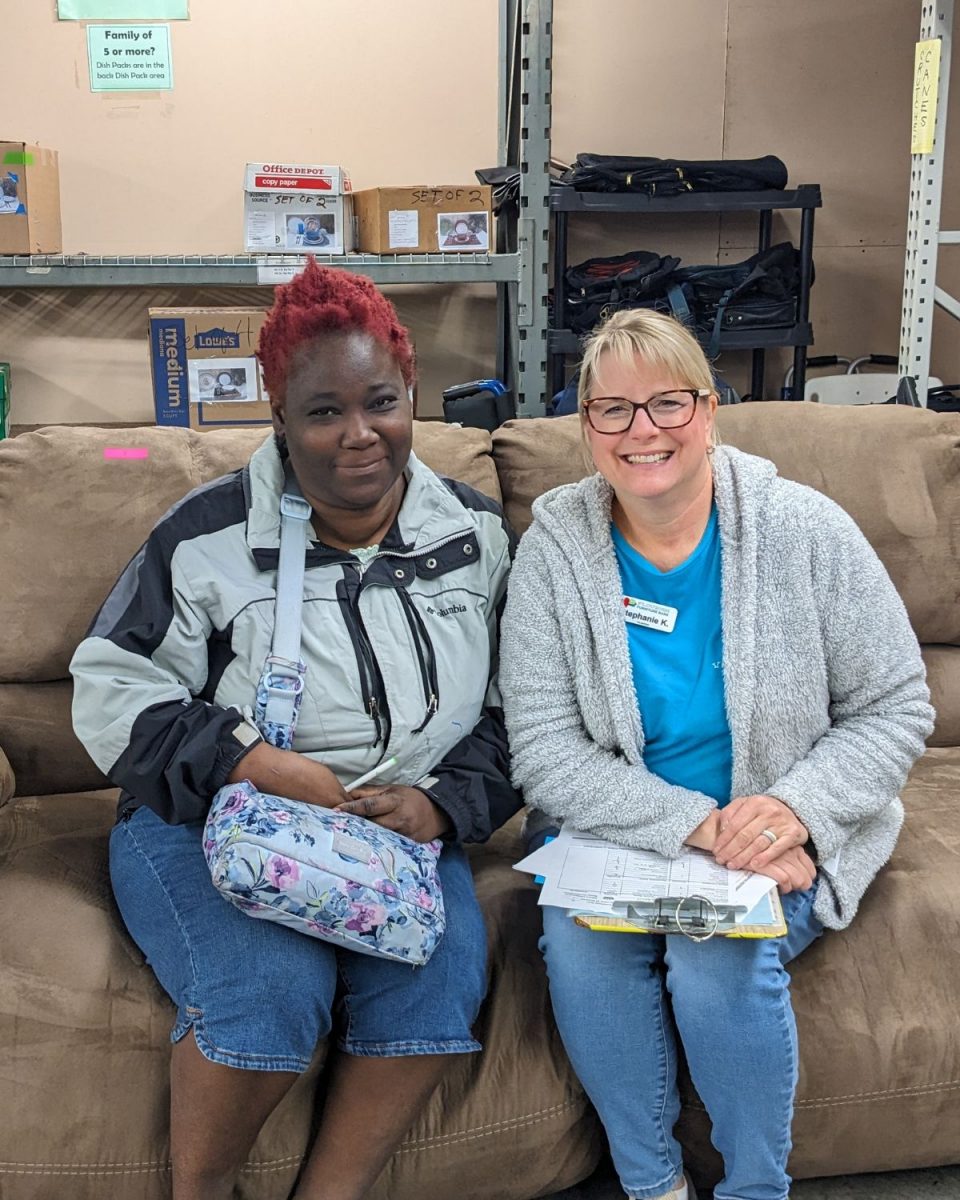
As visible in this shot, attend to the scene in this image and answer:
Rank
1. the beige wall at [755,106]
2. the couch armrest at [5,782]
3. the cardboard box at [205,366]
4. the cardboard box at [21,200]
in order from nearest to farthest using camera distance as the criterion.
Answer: the couch armrest at [5,782] < the cardboard box at [21,200] < the cardboard box at [205,366] < the beige wall at [755,106]

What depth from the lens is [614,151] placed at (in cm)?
398

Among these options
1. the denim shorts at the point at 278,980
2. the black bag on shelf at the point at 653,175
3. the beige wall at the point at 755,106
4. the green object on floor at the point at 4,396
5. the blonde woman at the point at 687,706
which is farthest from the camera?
the beige wall at the point at 755,106

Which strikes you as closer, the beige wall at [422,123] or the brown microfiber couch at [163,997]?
the brown microfiber couch at [163,997]

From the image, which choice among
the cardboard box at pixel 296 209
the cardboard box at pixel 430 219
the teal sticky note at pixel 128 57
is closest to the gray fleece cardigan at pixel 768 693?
the cardboard box at pixel 430 219

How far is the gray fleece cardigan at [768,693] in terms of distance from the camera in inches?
56.5

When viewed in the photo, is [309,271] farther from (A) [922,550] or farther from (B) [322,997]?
(A) [922,550]

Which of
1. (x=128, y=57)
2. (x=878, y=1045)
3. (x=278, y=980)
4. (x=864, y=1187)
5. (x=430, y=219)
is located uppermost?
(x=128, y=57)

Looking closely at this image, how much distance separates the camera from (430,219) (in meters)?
3.08

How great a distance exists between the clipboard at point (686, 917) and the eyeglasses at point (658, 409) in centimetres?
59

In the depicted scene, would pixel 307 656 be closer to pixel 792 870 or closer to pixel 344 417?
pixel 344 417

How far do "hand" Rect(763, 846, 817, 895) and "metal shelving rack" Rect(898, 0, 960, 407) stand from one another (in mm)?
1927

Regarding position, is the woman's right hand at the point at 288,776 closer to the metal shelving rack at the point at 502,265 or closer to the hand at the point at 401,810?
the hand at the point at 401,810

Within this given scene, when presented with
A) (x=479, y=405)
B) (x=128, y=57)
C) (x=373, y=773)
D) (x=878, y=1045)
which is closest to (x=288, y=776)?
(x=373, y=773)

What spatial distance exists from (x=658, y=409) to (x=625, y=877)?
1.93 ft
